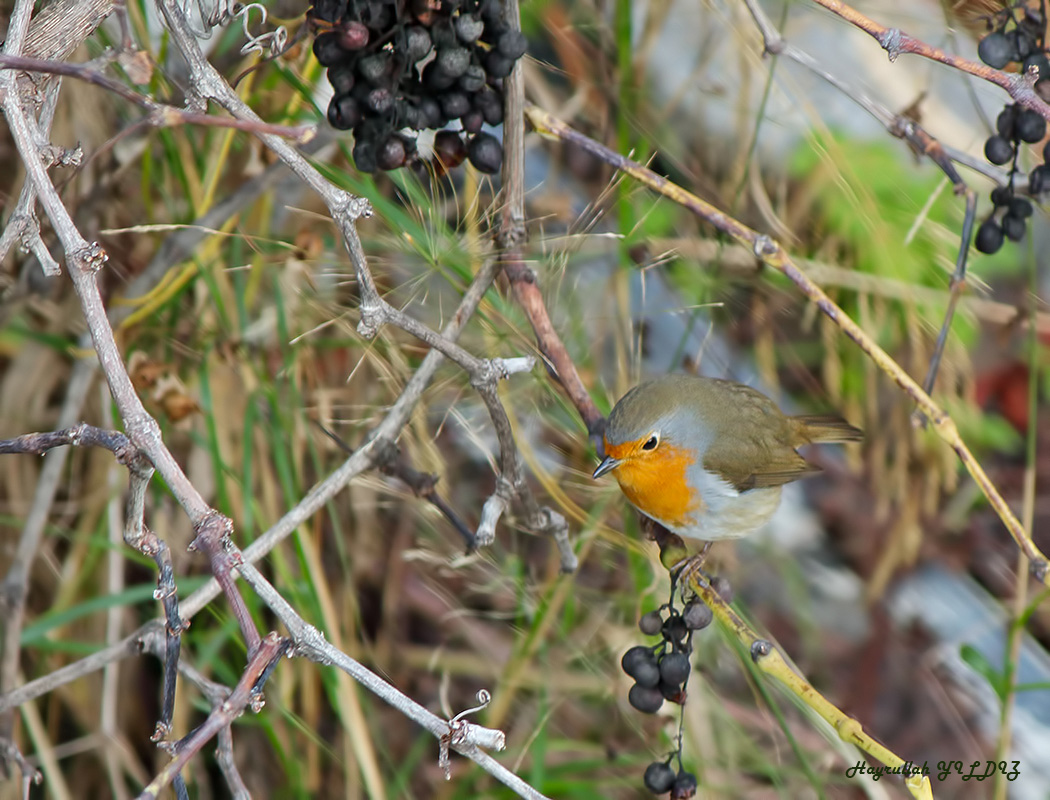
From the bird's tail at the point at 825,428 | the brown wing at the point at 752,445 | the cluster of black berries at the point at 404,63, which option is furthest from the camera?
the bird's tail at the point at 825,428

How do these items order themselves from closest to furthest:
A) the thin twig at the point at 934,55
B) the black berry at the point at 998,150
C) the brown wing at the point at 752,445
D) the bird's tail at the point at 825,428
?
the thin twig at the point at 934,55 → the black berry at the point at 998,150 → the brown wing at the point at 752,445 → the bird's tail at the point at 825,428

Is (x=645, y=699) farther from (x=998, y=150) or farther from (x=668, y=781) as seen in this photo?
(x=998, y=150)

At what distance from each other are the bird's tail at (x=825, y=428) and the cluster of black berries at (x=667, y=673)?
1.24 metres

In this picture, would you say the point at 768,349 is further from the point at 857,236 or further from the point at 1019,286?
the point at 1019,286

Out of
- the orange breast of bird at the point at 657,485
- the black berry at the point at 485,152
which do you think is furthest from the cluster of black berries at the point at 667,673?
the black berry at the point at 485,152

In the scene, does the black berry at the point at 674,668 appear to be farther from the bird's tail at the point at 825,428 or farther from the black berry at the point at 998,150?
the bird's tail at the point at 825,428

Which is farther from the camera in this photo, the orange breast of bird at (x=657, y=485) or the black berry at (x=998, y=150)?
the orange breast of bird at (x=657, y=485)

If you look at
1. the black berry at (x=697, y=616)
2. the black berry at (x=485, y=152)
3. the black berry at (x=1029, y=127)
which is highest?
the black berry at (x=1029, y=127)

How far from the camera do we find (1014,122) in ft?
6.74

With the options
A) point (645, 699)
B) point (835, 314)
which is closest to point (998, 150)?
point (835, 314)

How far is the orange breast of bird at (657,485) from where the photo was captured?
2.53 metres

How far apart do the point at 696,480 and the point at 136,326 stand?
5.08ft

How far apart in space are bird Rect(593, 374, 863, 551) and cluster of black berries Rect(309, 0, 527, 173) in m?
0.93

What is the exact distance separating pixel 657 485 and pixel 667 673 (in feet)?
2.33
